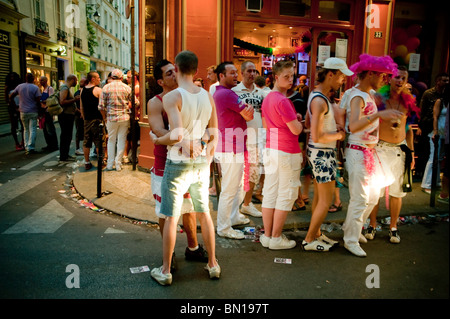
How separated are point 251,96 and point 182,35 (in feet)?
10.1

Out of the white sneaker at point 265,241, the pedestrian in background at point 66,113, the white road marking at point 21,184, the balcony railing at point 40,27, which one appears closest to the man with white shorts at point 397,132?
the white sneaker at point 265,241

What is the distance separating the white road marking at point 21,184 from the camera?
6398 millimetres

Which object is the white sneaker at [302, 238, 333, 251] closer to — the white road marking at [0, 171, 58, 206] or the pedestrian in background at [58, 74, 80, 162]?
the white road marking at [0, 171, 58, 206]

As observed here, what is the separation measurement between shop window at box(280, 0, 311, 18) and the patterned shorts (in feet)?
16.1

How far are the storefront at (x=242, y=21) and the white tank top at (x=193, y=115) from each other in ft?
14.8

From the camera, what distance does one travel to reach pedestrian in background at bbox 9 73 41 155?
10.1 m

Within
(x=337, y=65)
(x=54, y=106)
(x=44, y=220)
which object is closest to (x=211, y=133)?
(x=337, y=65)

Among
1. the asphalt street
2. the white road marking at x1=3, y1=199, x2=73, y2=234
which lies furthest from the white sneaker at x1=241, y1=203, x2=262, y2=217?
the white road marking at x1=3, y1=199, x2=73, y2=234

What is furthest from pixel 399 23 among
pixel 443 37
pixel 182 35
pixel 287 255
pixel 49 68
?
pixel 49 68

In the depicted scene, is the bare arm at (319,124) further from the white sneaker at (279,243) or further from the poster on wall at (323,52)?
the poster on wall at (323,52)

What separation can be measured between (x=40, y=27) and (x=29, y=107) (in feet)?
48.5

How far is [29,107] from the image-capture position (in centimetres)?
1016

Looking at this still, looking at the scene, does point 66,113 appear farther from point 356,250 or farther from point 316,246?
point 356,250
